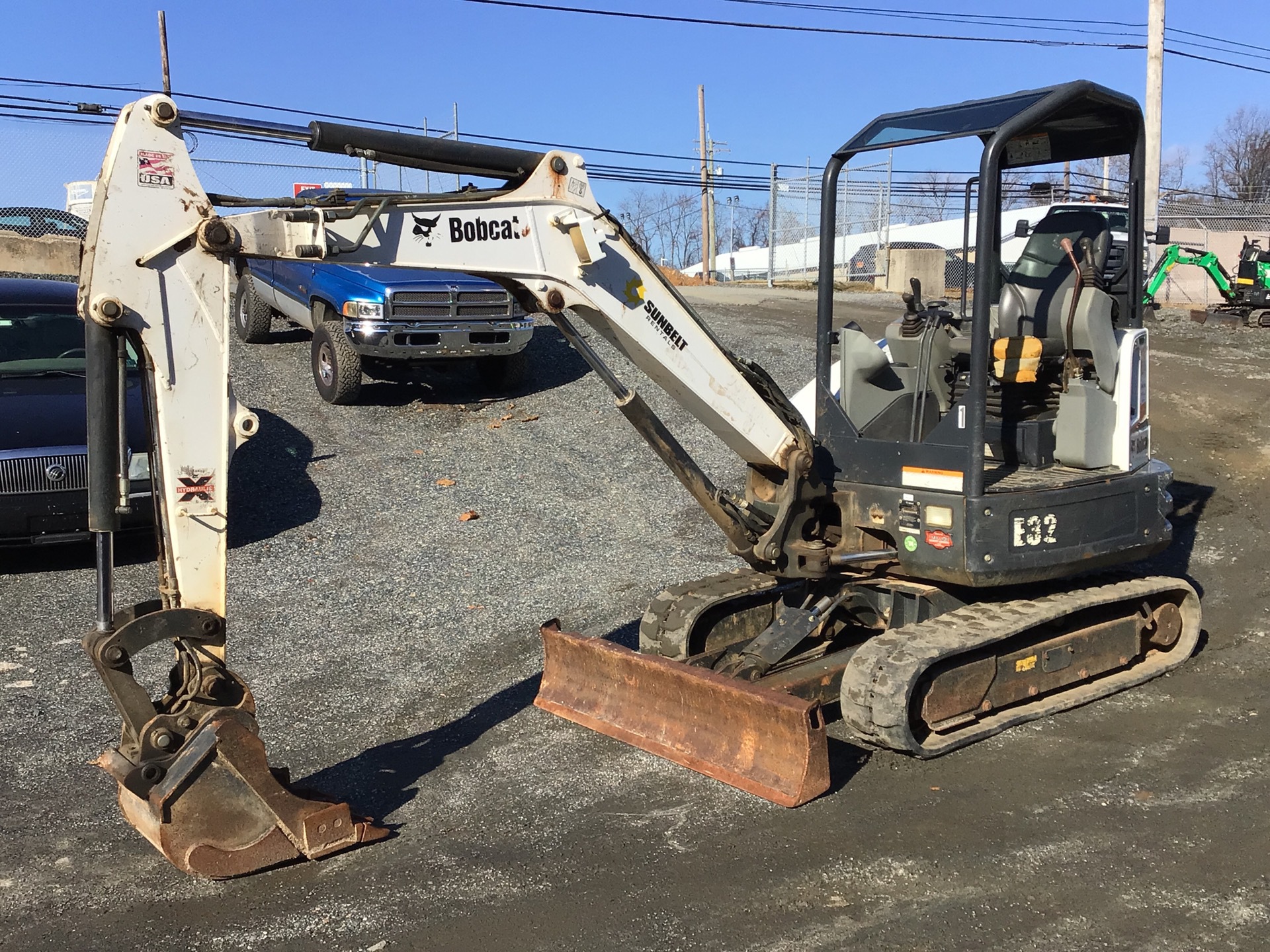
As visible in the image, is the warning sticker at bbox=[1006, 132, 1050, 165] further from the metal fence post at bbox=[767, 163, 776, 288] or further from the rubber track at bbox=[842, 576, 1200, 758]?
the metal fence post at bbox=[767, 163, 776, 288]

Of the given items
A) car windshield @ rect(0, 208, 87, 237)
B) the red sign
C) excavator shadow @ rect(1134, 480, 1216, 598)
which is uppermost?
car windshield @ rect(0, 208, 87, 237)

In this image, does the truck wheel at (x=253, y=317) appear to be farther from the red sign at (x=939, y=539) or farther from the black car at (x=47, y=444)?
the red sign at (x=939, y=539)

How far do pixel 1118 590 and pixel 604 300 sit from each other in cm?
337

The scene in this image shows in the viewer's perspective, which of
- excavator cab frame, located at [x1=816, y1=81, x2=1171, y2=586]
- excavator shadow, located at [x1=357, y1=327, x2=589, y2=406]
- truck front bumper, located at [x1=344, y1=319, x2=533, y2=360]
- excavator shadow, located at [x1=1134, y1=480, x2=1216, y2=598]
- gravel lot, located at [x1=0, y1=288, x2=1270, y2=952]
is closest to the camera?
gravel lot, located at [x1=0, y1=288, x2=1270, y2=952]

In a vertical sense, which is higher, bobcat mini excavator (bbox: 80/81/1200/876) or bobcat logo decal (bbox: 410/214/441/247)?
bobcat logo decal (bbox: 410/214/441/247)

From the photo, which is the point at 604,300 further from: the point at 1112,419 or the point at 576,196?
the point at 1112,419

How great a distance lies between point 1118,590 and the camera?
654 centimetres

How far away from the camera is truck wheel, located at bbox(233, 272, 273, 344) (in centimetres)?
1524

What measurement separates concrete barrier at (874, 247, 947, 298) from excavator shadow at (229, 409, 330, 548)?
17.1 metres

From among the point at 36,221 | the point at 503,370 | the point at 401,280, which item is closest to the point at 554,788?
the point at 401,280

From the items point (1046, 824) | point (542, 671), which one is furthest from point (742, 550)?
point (1046, 824)

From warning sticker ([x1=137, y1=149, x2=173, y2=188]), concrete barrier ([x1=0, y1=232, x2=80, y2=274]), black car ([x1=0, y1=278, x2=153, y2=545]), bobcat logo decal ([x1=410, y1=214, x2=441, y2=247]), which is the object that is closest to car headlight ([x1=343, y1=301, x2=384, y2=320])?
black car ([x1=0, y1=278, x2=153, y2=545])

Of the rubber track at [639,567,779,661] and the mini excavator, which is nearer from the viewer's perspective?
the rubber track at [639,567,779,661]

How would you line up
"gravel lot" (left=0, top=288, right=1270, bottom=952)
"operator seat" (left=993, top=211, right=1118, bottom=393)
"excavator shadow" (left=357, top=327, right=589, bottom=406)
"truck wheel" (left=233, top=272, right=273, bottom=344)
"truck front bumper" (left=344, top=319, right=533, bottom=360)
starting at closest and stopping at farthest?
"gravel lot" (left=0, top=288, right=1270, bottom=952) < "operator seat" (left=993, top=211, right=1118, bottom=393) < "truck front bumper" (left=344, top=319, right=533, bottom=360) < "excavator shadow" (left=357, top=327, right=589, bottom=406) < "truck wheel" (left=233, top=272, right=273, bottom=344)
